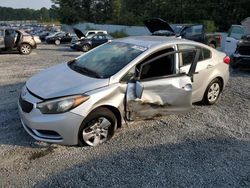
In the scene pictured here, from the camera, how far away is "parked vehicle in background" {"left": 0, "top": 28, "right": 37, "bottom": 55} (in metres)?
16.7

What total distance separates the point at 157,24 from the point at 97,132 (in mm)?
14963

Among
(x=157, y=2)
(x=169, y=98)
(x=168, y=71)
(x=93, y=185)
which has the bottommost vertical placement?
(x=93, y=185)

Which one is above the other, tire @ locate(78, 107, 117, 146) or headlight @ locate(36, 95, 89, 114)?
headlight @ locate(36, 95, 89, 114)

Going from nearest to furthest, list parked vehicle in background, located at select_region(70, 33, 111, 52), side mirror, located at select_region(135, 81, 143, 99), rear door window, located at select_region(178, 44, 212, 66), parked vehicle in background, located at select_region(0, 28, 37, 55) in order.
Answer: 1. side mirror, located at select_region(135, 81, 143, 99)
2. rear door window, located at select_region(178, 44, 212, 66)
3. parked vehicle in background, located at select_region(0, 28, 37, 55)
4. parked vehicle in background, located at select_region(70, 33, 111, 52)

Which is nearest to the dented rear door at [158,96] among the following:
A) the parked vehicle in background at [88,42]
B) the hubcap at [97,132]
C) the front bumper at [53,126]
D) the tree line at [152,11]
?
the hubcap at [97,132]

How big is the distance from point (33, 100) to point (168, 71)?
2289mm

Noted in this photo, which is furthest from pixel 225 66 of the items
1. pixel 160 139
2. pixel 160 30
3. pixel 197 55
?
pixel 160 30

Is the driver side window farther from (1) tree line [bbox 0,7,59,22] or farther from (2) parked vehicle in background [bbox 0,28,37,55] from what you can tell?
(1) tree line [bbox 0,7,59,22]

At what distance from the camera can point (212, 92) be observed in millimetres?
A: 6492

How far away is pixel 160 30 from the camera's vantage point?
759 inches

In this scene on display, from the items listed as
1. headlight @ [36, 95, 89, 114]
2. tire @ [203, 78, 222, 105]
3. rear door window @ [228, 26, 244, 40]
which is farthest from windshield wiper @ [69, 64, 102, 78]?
rear door window @ [228, 26, 244, 40]

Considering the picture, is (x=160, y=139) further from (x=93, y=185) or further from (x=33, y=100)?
(x=33, y=100)

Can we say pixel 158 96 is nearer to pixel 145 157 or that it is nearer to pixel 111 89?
pixel 111 89

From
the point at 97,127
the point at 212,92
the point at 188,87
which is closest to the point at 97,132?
the point at 97,127
